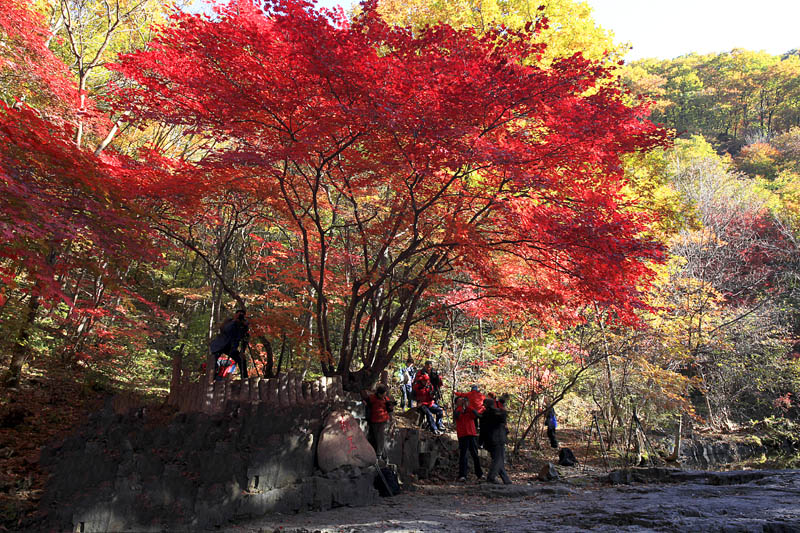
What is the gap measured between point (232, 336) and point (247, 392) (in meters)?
1.39

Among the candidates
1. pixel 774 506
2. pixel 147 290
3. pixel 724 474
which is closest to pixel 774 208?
pixel 724 474

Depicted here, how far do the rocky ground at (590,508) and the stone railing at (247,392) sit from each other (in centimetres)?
145

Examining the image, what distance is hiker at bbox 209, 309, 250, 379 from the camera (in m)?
7.07

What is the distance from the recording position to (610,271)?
21.5 feet

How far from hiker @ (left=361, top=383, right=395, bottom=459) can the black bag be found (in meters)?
0.38

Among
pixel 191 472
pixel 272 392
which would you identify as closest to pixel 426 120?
pixel 272 392

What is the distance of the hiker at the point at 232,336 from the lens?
707 centimetres

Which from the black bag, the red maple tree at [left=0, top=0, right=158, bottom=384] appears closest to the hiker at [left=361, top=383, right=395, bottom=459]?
the black bag

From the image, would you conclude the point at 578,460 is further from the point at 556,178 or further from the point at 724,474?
the point at 556,178

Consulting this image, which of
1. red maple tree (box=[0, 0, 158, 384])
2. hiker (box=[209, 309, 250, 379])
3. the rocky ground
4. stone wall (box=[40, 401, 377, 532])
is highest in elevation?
red maple tree (box=[0, 0, 158, 384])

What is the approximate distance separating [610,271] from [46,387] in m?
10.9

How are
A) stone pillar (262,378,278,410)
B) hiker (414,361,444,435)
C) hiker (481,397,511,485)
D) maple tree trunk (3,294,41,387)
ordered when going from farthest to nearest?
hiker (414,361,444,435) < maple tree trunk (3,294,41,387) < hiker (481,397,511,485) < stone pillar (262,378,278,410)

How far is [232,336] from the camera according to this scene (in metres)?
7.20

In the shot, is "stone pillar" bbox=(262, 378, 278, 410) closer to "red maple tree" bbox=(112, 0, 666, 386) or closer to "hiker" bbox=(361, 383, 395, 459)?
"red maple tree" bbox=(112, 0, 666, 386)
